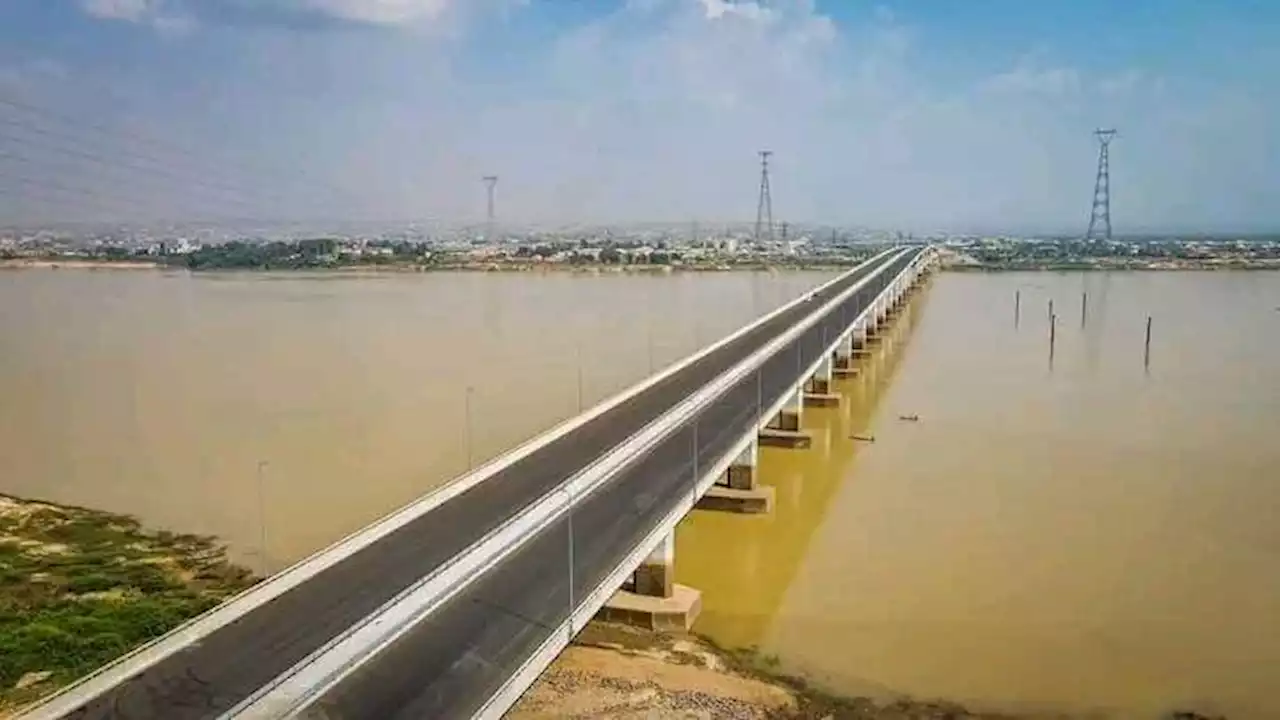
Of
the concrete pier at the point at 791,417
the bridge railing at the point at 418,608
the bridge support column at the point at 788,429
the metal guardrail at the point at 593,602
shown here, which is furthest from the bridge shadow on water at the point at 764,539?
the bridge railing at the point at 418,608

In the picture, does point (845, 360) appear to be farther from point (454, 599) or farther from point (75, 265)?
point (75, 265)

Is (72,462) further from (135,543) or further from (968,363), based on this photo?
(968,363)

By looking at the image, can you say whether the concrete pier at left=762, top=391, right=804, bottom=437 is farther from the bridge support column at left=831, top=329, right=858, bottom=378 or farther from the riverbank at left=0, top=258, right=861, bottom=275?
the riverbank at left=0, top=258, right=861, bottom=275

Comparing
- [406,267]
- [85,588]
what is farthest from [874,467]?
[406,267]

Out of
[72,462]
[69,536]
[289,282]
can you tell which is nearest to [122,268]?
[289,282]

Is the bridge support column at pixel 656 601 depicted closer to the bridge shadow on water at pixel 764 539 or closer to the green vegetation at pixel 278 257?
the bridge shadow on water at pixel 764 539
